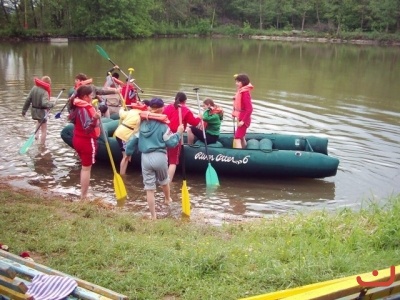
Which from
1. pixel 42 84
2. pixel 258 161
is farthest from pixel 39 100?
pixel 258 161

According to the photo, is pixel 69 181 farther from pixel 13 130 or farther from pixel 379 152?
pixel 379 152

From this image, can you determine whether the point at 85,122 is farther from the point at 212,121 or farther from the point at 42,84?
the point at 42,84

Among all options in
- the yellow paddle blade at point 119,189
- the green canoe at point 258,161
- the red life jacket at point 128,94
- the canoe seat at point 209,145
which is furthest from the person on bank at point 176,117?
the red life jacket at point 128,94

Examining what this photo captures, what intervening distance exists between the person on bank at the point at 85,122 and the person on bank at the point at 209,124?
2220 mm

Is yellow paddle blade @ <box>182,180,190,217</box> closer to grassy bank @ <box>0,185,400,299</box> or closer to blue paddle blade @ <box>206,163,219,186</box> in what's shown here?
grassy bank @ <box>0,185,400,299</box>

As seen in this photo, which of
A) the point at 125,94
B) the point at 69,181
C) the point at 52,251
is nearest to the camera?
the point at 52,251

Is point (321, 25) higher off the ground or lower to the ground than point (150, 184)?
higher

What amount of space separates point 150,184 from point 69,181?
224 centimetres

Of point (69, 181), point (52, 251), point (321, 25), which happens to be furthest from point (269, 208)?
point (321, 25)

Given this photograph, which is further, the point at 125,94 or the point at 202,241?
the point at 125,94

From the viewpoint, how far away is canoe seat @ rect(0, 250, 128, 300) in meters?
3.09

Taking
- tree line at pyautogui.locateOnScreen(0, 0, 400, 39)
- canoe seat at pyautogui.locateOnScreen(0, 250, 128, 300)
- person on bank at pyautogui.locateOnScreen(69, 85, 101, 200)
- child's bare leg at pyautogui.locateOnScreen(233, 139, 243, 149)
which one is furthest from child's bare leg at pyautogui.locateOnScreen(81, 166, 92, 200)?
tree line at pyautogui.locateOnScreen(0, 0, 400, 39)

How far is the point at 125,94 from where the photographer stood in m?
9.71

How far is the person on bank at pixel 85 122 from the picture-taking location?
6.25 metres
